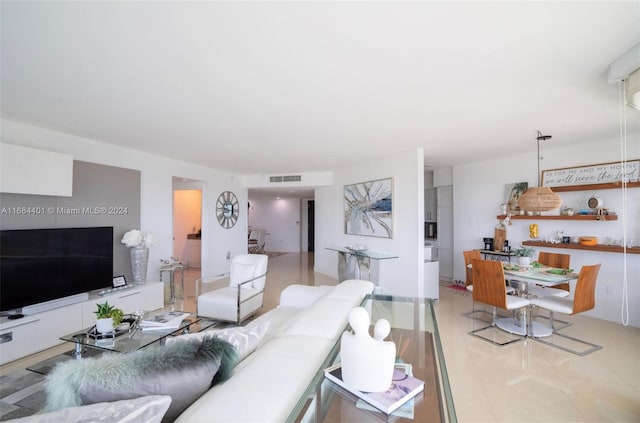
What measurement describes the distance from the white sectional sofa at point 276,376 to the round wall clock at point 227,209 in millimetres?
5238

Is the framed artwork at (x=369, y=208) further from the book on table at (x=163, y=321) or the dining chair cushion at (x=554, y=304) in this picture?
the book on table at (x=163, y=321)

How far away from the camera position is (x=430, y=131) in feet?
12.4

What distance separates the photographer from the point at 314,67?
85.7 inches

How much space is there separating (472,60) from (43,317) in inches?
181

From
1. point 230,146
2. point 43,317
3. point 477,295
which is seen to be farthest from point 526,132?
point 43,317

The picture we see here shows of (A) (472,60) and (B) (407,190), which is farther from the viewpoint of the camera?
(B) (407,190)

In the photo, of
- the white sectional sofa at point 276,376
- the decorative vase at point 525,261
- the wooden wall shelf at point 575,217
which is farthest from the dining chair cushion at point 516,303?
the white sectional sofa at point 276,376

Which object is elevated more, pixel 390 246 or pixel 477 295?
pixel 390 246

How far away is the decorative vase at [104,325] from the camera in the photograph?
259cm

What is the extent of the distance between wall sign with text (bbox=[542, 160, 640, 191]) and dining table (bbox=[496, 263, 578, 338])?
1442mm

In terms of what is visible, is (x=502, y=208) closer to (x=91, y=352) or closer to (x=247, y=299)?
(x=247, y=299)

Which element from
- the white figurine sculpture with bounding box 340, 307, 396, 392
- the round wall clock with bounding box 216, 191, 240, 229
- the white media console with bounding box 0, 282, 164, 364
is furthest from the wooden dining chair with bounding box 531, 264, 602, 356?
the round wall clock with bounding box 216, 191, 240, 229

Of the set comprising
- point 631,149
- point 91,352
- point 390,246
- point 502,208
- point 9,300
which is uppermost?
point 631,149

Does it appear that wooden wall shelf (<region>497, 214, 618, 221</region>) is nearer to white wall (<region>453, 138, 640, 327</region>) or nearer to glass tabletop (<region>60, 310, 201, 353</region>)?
white wall (<region>453, 138, 640, 327</region>)
